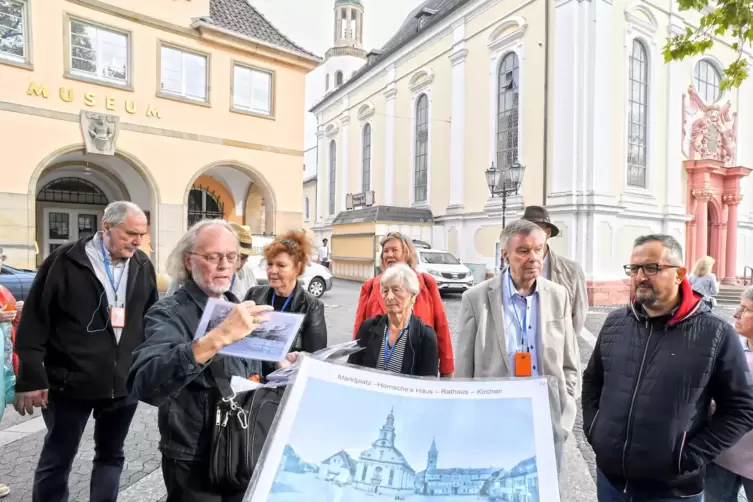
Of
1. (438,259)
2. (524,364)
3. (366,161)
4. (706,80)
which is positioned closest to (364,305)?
(524,364)

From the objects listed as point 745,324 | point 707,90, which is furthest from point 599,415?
point 707,90

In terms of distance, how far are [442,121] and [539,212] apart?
1997 centimetres

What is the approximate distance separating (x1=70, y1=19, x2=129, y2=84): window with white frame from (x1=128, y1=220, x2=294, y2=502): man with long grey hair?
12087 millimetres

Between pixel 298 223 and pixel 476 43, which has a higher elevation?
pixel 476 43

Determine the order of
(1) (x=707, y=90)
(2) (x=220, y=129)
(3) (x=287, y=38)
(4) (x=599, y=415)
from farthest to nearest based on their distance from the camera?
1. (1) (x=707, y=90)
2. (3) (x=287, y=38)
3. (2) (x=220, y=129)
4. (4) (x=599, y=415)

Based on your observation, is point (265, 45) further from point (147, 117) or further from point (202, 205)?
point (202, 205)

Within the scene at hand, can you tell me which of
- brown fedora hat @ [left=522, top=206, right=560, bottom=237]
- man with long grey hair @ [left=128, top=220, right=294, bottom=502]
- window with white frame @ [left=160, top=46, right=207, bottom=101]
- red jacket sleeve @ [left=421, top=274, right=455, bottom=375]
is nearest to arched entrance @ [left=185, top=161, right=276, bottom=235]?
window with white frame @ [left=160, top=46, right=207, bottom=101]

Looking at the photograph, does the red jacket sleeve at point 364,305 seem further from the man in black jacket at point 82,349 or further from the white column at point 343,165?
the white column at point 343,165

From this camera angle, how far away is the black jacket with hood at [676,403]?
1.88 metres

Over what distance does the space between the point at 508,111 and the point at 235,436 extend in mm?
19525

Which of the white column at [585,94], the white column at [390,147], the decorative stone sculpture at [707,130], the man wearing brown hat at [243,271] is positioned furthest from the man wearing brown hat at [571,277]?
the white column at [390,147]

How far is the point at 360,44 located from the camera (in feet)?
159

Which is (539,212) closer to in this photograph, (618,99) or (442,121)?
(618,99)

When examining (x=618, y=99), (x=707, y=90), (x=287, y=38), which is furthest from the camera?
(x=707, y=90)
